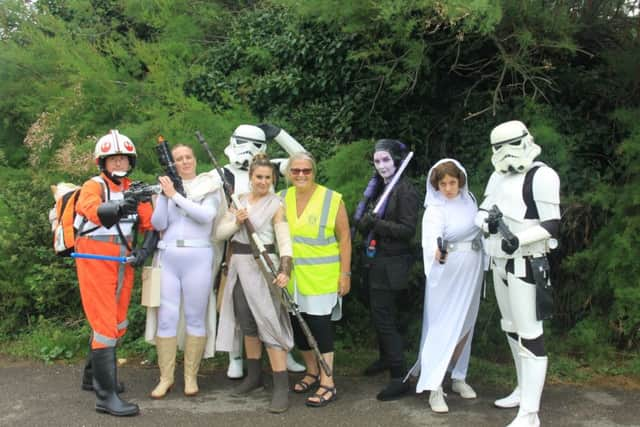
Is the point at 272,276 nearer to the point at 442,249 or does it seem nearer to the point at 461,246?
the point at 442,249


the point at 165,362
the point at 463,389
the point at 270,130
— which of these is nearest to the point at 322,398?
the point at 463,389

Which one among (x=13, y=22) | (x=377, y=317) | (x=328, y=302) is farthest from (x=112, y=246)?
(x=13, y=22)

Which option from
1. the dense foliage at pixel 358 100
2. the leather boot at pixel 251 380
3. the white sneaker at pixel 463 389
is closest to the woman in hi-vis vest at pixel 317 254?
the leather boot at pixel 251 380

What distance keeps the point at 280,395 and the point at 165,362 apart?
985mm

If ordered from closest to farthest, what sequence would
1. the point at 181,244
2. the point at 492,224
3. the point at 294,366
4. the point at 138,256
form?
the point at 492,224, the point at 138,256, the point at 181,244, the point at 294,366

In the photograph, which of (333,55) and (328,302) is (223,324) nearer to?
(328,302)

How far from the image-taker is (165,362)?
197 inches

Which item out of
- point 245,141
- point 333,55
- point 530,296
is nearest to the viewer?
point 530,296

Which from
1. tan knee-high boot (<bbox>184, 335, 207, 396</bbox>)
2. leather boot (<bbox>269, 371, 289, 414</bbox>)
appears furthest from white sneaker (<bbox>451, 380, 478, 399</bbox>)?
tan knee-high boot (<bbox>184, 335, 207, 396</bbox>)

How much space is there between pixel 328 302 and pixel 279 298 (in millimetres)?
381

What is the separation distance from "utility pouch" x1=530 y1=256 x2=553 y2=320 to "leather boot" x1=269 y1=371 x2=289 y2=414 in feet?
6.33

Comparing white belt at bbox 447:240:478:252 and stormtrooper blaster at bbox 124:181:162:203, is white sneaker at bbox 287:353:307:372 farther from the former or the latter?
stormtrooper blaster at bbox 124:181:162:203

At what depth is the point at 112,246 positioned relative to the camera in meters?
4.65

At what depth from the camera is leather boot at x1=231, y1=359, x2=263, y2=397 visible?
5102 mm
